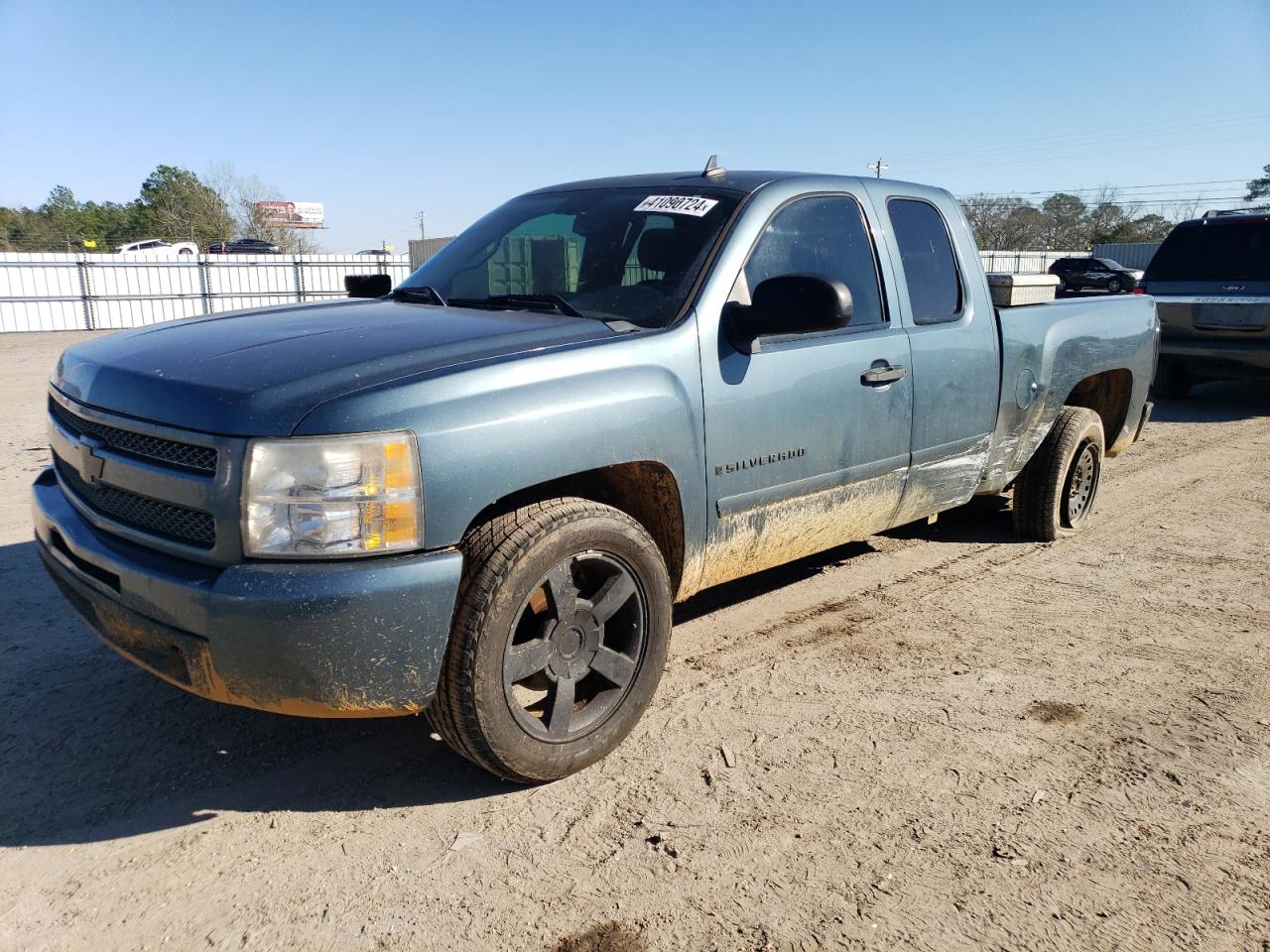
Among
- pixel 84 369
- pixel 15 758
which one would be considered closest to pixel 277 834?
pixel 15 758

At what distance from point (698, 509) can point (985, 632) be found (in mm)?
1644

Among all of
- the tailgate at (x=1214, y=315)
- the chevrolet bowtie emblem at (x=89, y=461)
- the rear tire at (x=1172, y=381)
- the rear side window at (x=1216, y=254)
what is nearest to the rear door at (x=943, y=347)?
the chevrolet bowtie emblem at (x=89, y=461)

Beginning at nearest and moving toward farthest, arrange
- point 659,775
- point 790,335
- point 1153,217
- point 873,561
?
Answer: 1. point 659,775
2. point 790,335
3. point 873,561
4. point 1153,217

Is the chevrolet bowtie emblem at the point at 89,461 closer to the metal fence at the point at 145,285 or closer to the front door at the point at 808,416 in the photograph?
the front door at the point at 808,416

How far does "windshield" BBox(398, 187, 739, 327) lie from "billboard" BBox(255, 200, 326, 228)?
62437 mm

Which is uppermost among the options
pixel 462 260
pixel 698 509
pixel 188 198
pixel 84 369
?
pixel 188 198

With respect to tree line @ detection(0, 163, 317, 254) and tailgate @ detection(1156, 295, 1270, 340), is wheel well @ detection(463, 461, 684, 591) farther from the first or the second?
tree line @ detection(0, 163, 317, 254)

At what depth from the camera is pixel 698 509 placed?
126 inches

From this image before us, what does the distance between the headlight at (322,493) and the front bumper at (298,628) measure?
56 millimetres

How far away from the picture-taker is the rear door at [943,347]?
13.4ft

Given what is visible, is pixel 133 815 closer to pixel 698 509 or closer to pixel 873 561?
pixel 698 509

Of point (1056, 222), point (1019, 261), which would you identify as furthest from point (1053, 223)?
point (1019, 261)

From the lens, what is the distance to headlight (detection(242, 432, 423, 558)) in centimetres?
236

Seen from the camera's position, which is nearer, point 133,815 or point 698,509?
point 133,815
